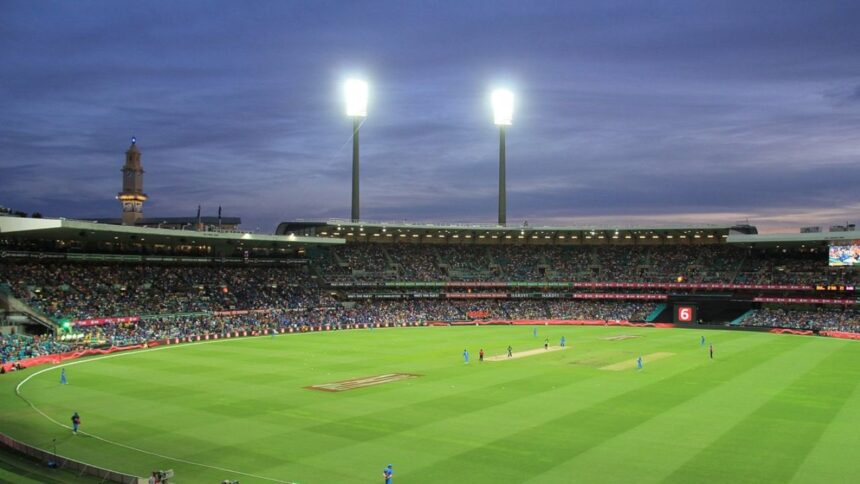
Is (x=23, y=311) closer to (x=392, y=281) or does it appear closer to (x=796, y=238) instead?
(x=392, y=281)

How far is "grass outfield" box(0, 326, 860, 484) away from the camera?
23172 mm

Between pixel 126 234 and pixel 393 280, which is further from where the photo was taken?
pixel 393 280

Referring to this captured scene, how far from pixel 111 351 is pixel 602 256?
69.6 m

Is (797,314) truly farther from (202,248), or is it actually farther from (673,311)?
(202,248)

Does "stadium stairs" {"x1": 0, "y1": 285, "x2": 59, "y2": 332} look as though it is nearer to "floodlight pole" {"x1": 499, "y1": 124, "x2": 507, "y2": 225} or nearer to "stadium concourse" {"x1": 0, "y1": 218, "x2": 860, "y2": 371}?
"stadium concourse" {"x1": 0, "y1": 218, "x2": 860, "y2": 371}

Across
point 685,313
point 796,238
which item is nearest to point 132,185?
point 685,313

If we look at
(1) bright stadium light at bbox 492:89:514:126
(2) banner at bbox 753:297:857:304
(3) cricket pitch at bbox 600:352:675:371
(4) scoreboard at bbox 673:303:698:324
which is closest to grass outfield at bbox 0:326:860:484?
(3) cricket pitch at bbox 600:352:675:371

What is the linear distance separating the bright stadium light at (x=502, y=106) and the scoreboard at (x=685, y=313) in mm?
32930

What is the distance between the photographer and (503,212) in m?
95.2

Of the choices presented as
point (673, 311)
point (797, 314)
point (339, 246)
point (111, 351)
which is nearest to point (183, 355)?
point (111, 351)

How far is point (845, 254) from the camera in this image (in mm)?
74625

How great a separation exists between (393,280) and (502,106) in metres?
27.9

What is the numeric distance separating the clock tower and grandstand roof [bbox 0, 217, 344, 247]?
74.4 meters

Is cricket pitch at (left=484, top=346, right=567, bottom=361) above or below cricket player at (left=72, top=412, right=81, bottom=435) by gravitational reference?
below
